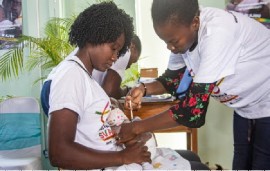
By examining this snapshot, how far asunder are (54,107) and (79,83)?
12cm

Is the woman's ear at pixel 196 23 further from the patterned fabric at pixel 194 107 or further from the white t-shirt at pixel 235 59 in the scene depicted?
the patterned fabric at pixel 194 107

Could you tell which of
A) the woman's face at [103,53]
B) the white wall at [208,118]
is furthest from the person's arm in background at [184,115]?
the white wall at [208,118]

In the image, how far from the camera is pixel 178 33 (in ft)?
3.10

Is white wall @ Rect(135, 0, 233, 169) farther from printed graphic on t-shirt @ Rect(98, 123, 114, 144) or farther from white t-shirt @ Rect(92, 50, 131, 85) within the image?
printed graphic on t-shirt @ Rect(98, 123, 114, 144)

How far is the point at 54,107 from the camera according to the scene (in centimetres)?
86

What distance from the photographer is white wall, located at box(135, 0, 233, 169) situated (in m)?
2.57

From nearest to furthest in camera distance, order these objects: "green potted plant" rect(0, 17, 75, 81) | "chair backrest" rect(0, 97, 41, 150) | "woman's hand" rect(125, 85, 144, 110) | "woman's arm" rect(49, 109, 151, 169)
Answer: "woman's arm" rect(49, 109, 151, 169) → "woman's hand" rect(125, 85, 144, 110) → "chair backrest" rect(0, 97, 41, 150) → "green potted plant" rect(0, 17, 75, 81)

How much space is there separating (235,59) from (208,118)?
184cm

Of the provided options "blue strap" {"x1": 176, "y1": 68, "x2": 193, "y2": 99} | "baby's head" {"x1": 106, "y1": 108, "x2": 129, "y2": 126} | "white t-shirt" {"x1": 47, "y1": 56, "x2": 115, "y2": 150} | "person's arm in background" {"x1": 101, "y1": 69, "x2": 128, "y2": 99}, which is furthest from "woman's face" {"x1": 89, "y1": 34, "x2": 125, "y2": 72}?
"person's arm in background" {"x1": 101, "y1": 69, "x2": 128, "y2": 99}

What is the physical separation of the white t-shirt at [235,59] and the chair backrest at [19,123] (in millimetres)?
1699

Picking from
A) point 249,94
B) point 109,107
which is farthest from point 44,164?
point 249,94

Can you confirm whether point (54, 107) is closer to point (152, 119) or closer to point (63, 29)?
point (152, 119)

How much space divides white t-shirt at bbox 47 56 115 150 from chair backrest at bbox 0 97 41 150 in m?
1.56

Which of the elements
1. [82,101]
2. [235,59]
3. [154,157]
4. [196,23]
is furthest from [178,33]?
[154,157]
